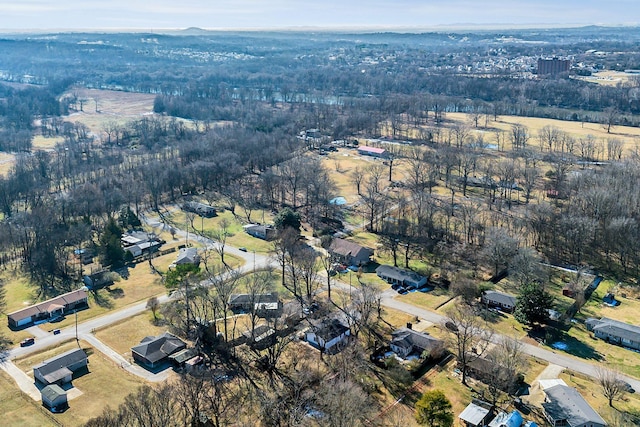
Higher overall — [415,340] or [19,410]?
[415,340]

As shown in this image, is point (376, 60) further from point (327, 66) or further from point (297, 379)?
point (297, 379)

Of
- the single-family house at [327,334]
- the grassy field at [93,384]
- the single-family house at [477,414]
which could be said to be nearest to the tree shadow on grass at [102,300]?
the grassy field at [93,384]

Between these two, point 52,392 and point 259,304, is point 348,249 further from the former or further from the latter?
point 52,392

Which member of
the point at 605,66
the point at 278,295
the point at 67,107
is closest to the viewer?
the point at 278,295

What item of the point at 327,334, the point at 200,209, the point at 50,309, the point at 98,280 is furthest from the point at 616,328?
the point at 200,209

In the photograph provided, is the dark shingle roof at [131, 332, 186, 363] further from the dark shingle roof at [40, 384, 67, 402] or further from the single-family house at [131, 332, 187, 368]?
the dark shingle roof at [40, 384, 67, 402]

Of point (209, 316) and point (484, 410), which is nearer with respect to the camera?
point (484, 410)

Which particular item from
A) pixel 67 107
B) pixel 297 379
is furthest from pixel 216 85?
pixel 297 379
